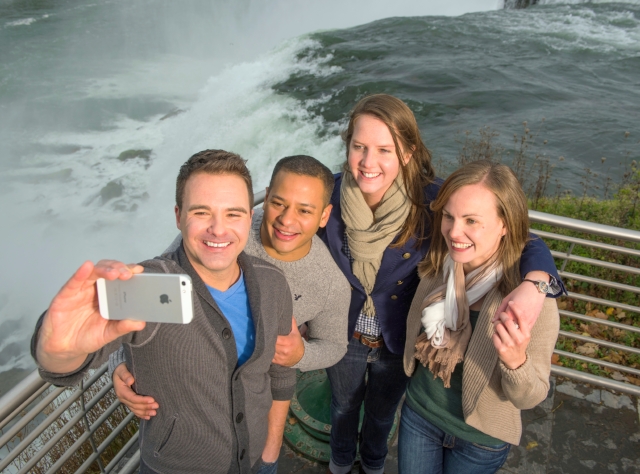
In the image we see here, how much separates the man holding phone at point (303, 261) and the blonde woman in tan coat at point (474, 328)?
1.26 ft

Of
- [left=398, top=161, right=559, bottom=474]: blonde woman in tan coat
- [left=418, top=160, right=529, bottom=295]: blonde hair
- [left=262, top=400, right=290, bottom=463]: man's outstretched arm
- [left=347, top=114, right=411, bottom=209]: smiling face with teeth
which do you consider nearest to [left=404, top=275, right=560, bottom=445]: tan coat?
[left=398, top=161, right=559, bottom=474]: blonde woman in tan coat

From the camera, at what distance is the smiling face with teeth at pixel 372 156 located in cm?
223

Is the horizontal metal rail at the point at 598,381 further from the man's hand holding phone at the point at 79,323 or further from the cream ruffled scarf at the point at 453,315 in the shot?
the man's hand holding phone at the point at 79,323

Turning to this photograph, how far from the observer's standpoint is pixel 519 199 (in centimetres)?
197

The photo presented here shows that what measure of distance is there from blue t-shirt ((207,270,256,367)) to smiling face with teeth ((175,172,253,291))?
3.5 inches

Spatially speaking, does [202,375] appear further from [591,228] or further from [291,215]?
[591,228]

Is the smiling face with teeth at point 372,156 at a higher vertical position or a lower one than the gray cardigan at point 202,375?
higher

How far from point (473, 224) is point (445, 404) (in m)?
0.77

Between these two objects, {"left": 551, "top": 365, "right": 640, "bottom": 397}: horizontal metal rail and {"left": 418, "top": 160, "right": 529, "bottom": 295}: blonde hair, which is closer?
{"left": 418, "top": 160, "right": 529, "bottom": 295}: blonde hair

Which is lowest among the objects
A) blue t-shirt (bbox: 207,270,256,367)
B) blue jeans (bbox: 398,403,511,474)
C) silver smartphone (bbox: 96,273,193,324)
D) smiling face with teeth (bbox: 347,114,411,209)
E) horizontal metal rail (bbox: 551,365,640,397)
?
horizontal metal rail (bbox: 551,365,640,397)

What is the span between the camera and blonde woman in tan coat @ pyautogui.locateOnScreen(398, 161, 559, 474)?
1881mm

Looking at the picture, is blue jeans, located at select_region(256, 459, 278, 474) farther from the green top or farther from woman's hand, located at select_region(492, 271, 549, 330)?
woman's hand, located at select_region(492, 271, 549, 330)

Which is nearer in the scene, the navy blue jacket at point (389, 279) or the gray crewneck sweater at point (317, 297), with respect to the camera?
the gray crewneck sweater at point (317, 297)

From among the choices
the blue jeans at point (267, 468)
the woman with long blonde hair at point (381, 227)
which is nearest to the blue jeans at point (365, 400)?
the woman with long blonde hair at point (381, 227)
